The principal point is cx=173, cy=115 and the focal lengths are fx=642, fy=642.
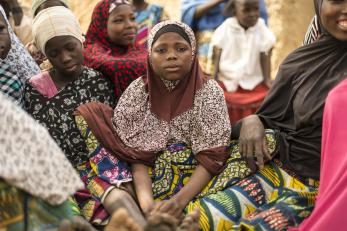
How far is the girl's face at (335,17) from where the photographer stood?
3.48 m

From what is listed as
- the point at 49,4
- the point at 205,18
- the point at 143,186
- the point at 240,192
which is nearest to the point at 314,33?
the point at 240,192

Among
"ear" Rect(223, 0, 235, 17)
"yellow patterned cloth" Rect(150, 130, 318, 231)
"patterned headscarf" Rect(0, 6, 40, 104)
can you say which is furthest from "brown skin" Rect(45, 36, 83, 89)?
"ear" Rect(223, 0, 235, 17)

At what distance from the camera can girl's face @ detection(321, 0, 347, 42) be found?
137 inches

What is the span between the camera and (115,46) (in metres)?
4.78

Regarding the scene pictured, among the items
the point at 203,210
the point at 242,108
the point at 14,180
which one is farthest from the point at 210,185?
the point at 242,108

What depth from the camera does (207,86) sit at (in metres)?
3.92

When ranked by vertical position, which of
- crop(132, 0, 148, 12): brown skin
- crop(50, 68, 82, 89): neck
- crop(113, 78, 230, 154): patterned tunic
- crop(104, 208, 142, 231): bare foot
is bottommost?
crop(104, 208, 142, 231): bare foot

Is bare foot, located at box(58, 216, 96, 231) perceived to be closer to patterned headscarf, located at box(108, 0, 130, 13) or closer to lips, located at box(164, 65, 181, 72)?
lips, located at box(164, 65, 181, 72)

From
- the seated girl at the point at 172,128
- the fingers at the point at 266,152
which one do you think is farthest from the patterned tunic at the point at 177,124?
the fingers at the point at 266,152

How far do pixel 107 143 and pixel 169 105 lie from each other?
44 cm

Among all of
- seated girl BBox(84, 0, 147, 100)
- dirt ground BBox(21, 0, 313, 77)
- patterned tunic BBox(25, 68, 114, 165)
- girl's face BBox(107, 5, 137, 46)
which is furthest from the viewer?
dirt ground BBox(21, 0, 313, 77)

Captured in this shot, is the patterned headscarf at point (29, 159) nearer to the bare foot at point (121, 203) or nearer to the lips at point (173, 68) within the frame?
the bare foot at point (121, 203)

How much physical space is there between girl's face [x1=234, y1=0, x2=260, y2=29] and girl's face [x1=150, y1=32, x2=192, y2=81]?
2.80 metres

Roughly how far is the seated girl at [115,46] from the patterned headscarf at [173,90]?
0.48 meters
